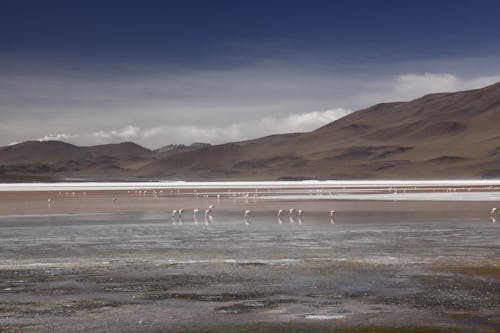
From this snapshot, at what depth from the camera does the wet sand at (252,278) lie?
11539 mm

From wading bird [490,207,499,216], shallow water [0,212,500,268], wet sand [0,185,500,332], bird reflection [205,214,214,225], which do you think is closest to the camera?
wet sand [0,185,500,332]

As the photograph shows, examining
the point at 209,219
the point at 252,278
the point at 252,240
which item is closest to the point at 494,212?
the point at 209,219

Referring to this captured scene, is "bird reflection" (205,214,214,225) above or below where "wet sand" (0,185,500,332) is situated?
above

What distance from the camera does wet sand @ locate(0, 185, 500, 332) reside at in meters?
11.5

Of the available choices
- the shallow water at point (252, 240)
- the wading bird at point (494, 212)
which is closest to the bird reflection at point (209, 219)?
the shallow water at point (252, 240)

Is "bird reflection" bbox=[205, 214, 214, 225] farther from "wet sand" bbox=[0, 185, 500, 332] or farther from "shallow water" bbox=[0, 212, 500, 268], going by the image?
"wet sand" bbox=[0, 185, 500, 332]

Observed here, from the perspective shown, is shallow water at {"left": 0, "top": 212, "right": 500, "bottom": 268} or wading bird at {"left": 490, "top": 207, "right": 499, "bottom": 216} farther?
wading bird at {"left": 490, "top": 207, "right": 499, "bottom": 216}

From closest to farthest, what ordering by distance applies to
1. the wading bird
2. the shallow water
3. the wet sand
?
the wet sand
the shallow water
the wading bird

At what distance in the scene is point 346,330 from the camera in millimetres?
10789

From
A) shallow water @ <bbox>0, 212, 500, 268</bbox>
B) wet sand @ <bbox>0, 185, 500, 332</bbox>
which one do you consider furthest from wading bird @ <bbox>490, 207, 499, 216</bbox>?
wet sand @ <bbox>0, 185, 500, 332</bbox>

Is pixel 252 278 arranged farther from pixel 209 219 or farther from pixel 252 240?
pixel 209 219

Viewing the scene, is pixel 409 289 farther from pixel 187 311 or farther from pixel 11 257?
pixel 11 257

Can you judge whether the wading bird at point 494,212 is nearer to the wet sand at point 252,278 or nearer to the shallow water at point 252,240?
the shallow water at point 252,240

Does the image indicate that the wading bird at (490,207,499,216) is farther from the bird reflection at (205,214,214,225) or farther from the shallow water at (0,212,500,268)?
the bird reflection at (205,214,214,225)
